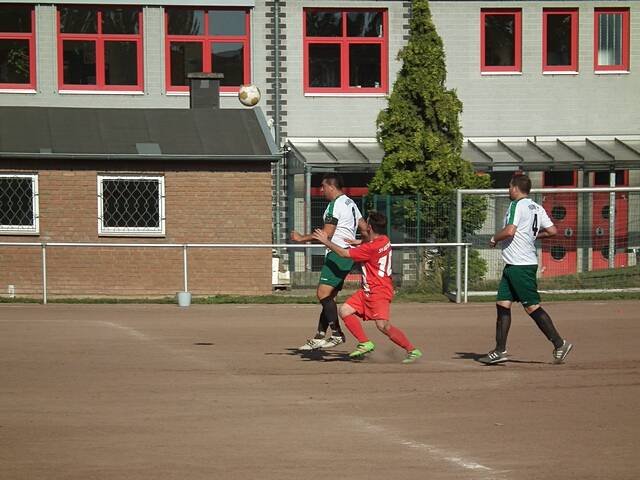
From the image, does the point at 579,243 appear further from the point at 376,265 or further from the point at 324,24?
the point at 376,265

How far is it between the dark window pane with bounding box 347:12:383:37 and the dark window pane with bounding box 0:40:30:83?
798 centimetres

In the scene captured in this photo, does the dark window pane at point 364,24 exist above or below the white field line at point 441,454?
above

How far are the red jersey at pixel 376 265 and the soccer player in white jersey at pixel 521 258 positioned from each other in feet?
3.57

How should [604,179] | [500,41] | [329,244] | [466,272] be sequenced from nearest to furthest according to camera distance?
[329,244]
[466,272]
[604,179]
[500,41]

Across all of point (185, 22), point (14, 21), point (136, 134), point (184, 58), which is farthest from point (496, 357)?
point (14, 21)

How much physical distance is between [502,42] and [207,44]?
7.47 m

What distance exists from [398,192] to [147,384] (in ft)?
46.7

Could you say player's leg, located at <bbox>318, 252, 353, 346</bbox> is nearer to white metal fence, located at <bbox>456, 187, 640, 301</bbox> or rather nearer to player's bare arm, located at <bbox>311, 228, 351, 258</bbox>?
player's bare arm, located at <bbox>311, 228, 351, 258</bbox>

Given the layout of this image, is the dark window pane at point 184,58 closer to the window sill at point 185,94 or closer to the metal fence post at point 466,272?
the window sill at point 185,94

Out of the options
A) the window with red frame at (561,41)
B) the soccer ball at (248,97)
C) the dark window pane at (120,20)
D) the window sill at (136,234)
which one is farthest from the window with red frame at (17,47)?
the window with red frame at (561,41)

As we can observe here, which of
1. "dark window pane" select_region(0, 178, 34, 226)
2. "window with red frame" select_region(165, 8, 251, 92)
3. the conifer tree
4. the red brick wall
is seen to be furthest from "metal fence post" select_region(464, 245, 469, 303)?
"window with red frame" select_region(165, 8, 251, 92)

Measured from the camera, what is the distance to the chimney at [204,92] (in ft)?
83.6

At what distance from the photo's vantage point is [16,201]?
22891 millimetres

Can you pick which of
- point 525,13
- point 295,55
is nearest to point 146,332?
Answer: point 295,55
